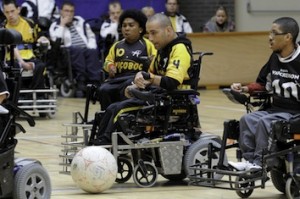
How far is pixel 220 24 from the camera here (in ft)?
69.4

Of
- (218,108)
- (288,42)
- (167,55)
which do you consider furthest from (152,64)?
(218,108)

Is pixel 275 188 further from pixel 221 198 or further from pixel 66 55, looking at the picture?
pixel 66 55

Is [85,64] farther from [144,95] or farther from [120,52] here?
[144,95]

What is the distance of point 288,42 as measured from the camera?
824 cm

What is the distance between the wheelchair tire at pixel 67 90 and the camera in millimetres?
19031

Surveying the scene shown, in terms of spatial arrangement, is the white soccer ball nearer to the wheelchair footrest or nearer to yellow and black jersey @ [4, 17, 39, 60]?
the wheelchair footrest

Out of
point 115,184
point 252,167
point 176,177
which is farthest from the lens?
point 176,177

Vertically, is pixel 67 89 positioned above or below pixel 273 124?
below

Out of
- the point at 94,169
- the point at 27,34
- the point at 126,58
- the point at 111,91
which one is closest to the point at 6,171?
the point at 94,169

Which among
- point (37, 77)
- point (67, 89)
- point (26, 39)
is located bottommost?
point (67, 89)

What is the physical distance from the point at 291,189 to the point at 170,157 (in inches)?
56.6

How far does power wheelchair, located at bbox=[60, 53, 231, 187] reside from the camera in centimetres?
899

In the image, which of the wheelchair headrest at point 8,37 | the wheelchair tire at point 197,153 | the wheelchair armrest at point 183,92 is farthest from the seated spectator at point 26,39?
the wheelchair headrest at point 8,37

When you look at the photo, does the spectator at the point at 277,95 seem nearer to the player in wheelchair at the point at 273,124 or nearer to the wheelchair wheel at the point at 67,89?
the player in wheelchair at the point at 273,124
